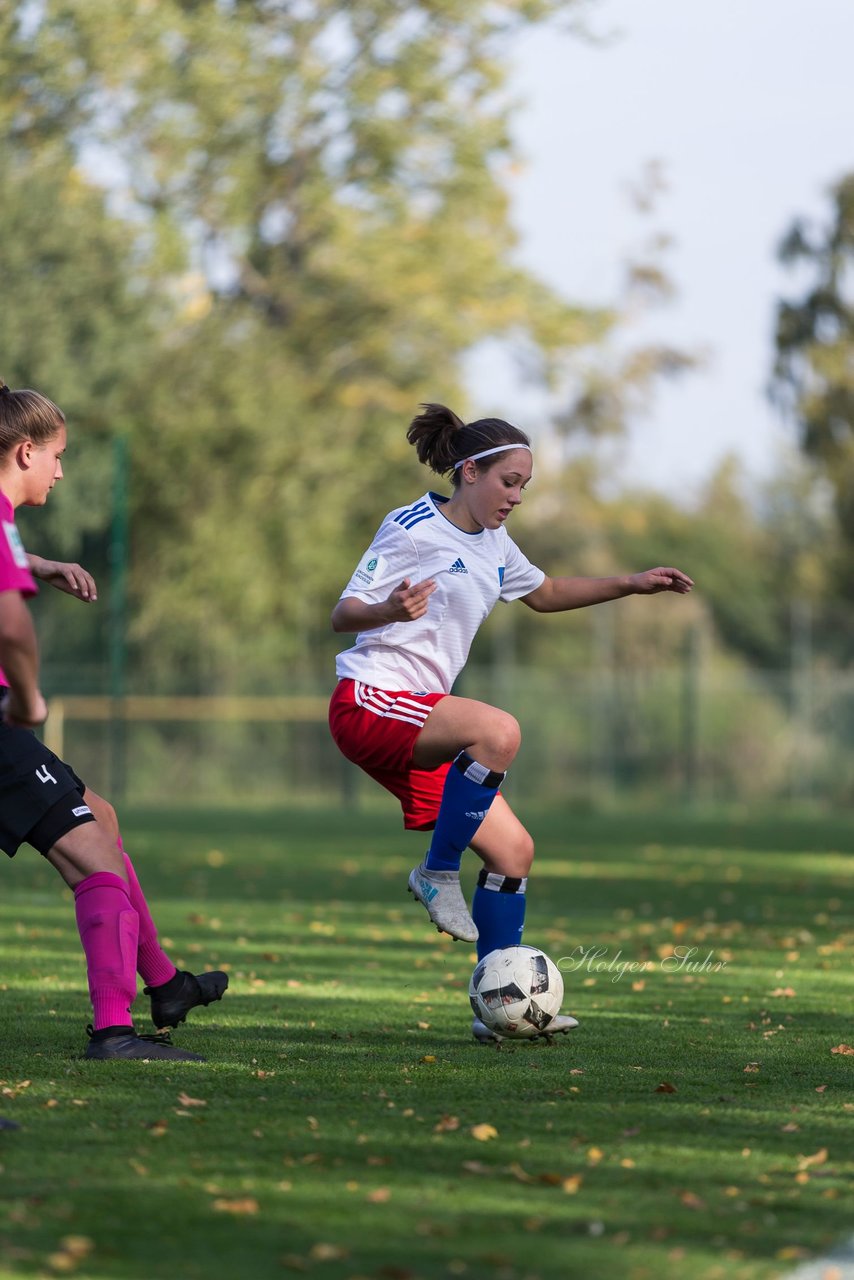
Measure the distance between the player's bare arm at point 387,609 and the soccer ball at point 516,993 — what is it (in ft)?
3.64

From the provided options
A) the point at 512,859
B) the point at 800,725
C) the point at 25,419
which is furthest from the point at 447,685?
the point at 800,725

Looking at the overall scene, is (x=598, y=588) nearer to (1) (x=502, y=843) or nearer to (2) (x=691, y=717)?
(1) (x=502, y=843)

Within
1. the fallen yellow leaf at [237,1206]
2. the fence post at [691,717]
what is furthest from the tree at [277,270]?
the fallen yellow leaf at [237,1206]

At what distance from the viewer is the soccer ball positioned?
587 cm

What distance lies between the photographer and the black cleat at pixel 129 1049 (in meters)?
5.38

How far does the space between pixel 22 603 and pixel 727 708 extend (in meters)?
25.1

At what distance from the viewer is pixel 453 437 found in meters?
6.49

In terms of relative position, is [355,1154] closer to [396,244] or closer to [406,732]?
[406,732]

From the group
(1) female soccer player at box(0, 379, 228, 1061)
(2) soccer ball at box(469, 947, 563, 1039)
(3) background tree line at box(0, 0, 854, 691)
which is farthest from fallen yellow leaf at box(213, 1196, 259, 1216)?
(3) background tree line at box(0, 0, 854, 691)

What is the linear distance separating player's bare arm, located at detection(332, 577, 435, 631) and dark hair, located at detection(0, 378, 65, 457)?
1.06 metres

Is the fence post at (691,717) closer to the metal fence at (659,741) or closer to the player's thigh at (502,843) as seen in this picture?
the metal fence at (659,741)

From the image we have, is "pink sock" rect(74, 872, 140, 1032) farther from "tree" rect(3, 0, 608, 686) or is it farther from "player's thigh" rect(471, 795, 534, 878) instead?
"tree" rect(3, 0, 608, 686)

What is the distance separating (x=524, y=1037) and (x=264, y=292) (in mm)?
28229

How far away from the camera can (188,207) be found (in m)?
32.3
